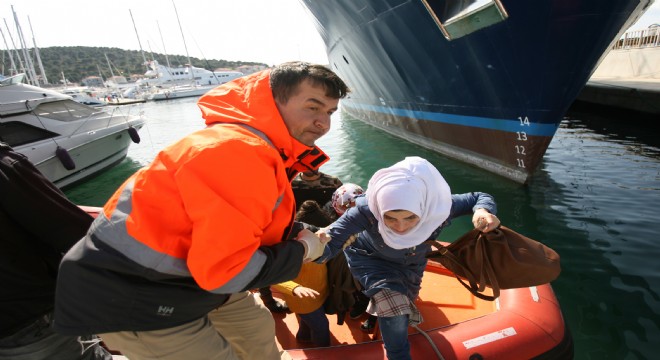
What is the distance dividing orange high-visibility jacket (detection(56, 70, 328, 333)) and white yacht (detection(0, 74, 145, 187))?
985 centimetres

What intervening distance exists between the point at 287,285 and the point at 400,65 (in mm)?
8039

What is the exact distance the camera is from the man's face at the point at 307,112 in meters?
1.47

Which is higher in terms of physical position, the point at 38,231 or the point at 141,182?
the point at 141,182

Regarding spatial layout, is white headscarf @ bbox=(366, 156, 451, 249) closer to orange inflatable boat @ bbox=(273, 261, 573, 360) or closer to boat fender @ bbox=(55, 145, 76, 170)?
orange inflatable boat @ bbox=(273, 261, 573, 360)

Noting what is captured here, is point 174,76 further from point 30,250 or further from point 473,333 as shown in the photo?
point 473,333

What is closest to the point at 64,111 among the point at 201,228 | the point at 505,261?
the point at 201,228

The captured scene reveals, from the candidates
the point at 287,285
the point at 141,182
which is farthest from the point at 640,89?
the point at 141,182

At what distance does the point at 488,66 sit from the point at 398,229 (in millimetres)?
5970

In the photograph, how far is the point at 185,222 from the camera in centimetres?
123

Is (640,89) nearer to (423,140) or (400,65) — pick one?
(423,140)

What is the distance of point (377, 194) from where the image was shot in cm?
223

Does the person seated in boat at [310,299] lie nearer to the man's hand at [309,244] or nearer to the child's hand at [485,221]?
the man's hand at [309,244]

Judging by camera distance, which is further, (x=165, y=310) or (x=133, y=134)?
(x=133, y=134)

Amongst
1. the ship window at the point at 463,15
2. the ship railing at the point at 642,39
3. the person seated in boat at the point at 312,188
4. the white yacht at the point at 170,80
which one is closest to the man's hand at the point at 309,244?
the person seated in boat at the point at 312,188
